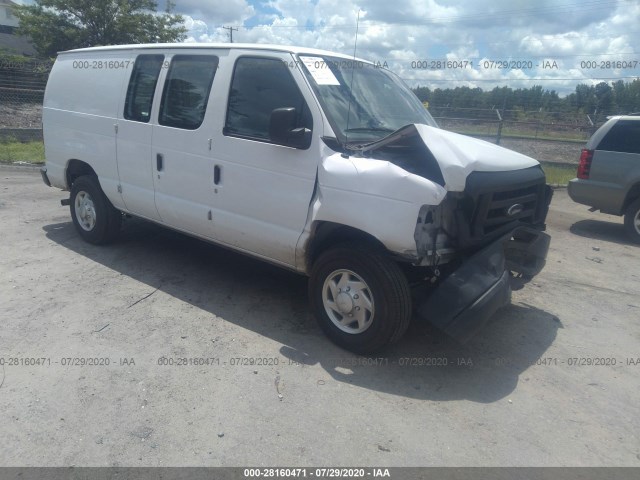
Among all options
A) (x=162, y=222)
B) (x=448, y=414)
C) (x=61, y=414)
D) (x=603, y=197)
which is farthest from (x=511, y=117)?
(x=61, y=414)

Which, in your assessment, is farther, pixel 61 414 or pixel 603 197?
pixel 603 197

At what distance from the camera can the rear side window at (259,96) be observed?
4160 millimetres

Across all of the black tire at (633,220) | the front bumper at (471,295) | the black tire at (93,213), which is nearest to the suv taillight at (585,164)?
the black tire at (633,220)

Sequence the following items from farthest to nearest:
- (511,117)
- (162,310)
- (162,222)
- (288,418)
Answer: (511,117)
(162,222)
(162,310)
(288,418)

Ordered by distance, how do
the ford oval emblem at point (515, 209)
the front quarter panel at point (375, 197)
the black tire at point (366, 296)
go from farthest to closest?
the ford oval emblem at point (515, 209)
the black tire at point (366, 296)
the front quarter panel at point (375, 197)

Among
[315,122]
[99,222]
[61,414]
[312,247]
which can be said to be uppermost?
[315,122]

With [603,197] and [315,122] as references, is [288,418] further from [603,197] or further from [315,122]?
[603,197]

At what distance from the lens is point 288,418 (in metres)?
3.23

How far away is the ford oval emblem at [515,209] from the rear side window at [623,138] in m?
5.09

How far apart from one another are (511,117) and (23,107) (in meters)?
15.3

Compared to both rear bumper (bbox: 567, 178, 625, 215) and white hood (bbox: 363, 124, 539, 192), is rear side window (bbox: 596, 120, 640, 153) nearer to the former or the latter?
rear bumper (bbox: 567, 178, 625, 215)

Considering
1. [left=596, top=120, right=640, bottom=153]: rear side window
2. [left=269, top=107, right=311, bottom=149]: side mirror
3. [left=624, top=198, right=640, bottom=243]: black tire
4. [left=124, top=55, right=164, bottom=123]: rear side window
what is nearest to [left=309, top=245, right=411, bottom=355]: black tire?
[left=269, top=107, right=311, bottom=149]: side mirror

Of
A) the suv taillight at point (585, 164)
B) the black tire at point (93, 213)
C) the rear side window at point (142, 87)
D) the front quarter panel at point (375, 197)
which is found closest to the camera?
the front quarter panel at point (375, 197)

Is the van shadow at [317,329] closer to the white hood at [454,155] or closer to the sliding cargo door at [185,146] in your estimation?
the sliding cargo door at [185,146]
